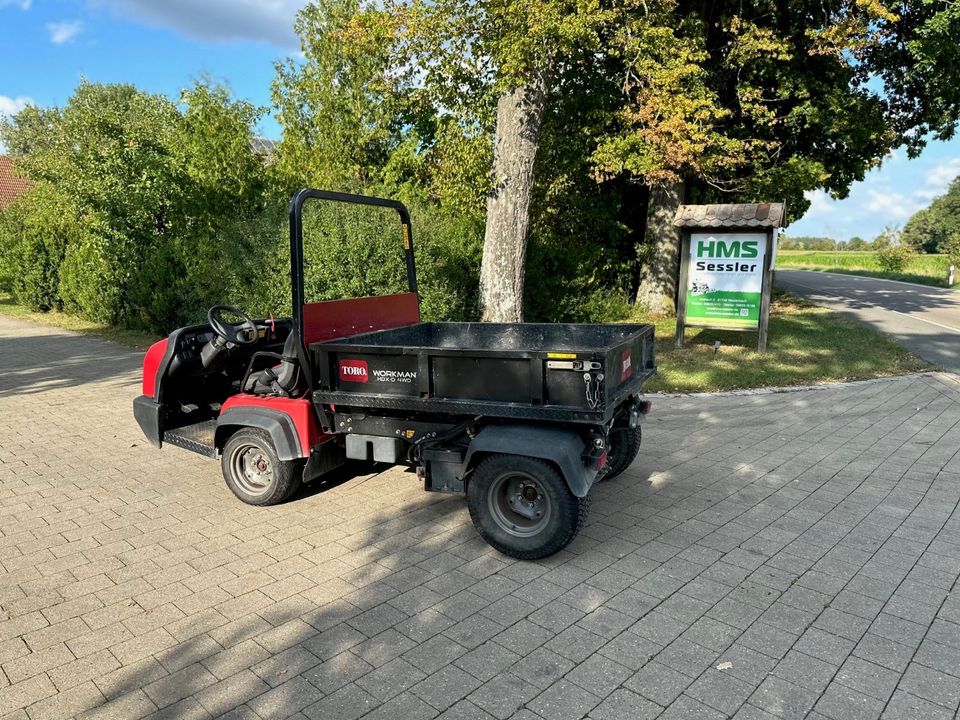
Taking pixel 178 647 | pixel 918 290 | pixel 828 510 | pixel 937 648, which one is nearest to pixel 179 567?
pixel 178 647

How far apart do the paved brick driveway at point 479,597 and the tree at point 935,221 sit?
86645mm

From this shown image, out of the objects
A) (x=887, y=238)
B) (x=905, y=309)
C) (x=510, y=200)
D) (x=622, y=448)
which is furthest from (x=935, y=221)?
(x=622, y=448)

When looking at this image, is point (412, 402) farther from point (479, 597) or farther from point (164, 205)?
point (164, 205)

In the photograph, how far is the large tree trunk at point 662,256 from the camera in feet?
47.2

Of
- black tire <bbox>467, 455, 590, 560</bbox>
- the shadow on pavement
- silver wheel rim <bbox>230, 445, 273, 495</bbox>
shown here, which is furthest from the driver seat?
the shadow on pavement

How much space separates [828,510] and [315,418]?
11.8 feet

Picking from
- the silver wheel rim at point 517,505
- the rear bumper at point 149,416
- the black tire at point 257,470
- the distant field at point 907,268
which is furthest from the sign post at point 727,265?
the distant field at point 907,268

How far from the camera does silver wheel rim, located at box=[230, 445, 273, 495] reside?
4796mm

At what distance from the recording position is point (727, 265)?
10430 millimetres

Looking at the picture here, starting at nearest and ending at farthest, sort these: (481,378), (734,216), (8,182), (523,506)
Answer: (481,378) < (523,506) < (734,216) < (8,182)

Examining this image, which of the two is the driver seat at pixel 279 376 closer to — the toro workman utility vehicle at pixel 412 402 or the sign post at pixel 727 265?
the toro workman utility vehicle at pixel 412 402

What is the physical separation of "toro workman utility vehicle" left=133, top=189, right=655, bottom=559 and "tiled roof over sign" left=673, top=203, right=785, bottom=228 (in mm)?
5942

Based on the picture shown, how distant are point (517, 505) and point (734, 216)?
7717 mm

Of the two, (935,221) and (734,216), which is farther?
(935,221)
